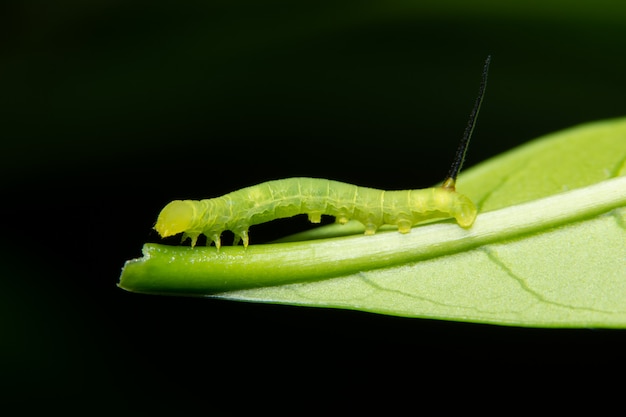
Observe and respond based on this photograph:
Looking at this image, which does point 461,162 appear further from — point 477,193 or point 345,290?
point 345,290

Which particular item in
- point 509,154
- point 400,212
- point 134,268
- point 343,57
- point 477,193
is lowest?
point 134,268

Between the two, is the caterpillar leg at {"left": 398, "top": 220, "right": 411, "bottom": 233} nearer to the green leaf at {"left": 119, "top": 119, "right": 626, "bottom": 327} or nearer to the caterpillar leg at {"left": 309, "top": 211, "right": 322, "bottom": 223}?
the green leaf at {"left": 119, "top": 119, "right": 626, "bottom": 327}

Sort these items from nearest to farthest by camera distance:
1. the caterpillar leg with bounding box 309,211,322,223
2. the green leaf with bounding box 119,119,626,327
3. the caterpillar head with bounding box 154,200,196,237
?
the green leaf with bounding box 119,119,626,327 → the caterpillar head with bounding box 154,200,196,237 → the caterpillar leg with bounding box 309,211,322,223

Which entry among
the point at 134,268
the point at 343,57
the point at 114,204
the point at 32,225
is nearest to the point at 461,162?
the point at 134,268

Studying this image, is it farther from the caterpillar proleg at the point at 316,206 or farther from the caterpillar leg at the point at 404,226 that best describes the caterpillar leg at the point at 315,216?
the caterpillar leg at the point at 404,226

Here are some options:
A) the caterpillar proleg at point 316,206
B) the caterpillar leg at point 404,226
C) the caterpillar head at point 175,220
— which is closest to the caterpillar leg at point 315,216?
the caterpillar proleg at point 316,206

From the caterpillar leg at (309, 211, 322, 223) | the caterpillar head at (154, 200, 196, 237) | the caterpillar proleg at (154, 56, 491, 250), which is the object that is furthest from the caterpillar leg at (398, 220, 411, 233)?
the caterpillar head at (154, 200, 196, 237)

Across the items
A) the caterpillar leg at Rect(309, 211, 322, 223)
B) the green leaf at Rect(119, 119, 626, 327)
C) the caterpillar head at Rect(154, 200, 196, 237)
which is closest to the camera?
the green leaf at Rect(119, 119, 626, 327)

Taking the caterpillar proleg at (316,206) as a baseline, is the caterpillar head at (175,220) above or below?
below
